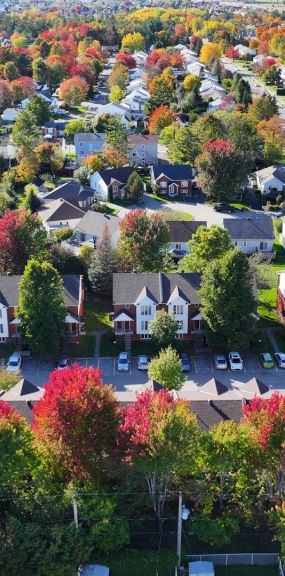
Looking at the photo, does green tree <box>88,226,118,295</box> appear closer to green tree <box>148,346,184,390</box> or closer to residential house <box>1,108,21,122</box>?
green tree <box>148,346,184,390</box>

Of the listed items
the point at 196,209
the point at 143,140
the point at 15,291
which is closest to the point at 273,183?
the point at 196,209

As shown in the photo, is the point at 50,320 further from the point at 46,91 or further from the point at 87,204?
the point at 46,91

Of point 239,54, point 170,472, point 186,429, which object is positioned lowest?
point 239,54

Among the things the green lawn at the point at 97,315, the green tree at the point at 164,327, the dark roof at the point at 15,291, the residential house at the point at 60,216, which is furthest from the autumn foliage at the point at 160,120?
the green tree at the point at 164,327

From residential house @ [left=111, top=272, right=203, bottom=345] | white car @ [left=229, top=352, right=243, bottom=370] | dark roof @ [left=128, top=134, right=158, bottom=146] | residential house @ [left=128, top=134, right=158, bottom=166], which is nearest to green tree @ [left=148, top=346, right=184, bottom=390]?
white car @ [left=229, top=352, right=243, bottom=370]

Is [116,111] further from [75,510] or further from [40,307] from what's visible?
[75,510]

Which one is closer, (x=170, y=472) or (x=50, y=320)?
(x=170, y=472)

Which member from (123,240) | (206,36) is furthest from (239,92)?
(206,36)

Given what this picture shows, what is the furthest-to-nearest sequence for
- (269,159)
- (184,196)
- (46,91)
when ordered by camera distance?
(46,91) → (269,159) → (184,196)
